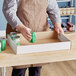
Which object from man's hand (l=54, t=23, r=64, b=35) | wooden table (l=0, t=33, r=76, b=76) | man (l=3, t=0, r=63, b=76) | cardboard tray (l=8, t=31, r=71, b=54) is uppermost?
man (l=3, t=0, r=63, b=76)

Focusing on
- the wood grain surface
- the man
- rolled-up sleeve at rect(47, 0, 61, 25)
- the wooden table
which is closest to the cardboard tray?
the wooden table

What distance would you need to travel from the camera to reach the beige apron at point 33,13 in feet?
7.87

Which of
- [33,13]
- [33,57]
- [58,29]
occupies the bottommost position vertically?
[33,57]

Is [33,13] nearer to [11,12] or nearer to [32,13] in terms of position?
[32,13]

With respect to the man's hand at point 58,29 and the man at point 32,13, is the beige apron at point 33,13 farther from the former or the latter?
the man's hand at point 58,29

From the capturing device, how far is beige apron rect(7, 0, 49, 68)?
2398mm

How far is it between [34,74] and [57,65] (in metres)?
1.08

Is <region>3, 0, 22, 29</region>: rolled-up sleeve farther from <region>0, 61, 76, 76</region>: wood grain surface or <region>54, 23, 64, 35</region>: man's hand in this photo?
<region>0, 61, 76, 76</region>: wood grain surface

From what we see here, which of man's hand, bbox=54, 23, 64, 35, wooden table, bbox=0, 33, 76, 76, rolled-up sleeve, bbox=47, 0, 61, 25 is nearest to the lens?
wooden table, bbox=0, 33, 76, 76

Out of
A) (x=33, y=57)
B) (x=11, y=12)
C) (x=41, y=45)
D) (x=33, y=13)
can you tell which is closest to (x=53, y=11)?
(x=33, y=13)

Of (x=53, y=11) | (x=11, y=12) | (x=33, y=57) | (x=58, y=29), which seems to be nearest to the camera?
(x=33, y=57)

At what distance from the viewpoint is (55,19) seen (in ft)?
8.23

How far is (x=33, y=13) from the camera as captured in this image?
2.44m

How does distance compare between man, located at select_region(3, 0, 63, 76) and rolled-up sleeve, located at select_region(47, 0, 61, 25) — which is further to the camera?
rolled-up sleeve, located at select_region(47, 0, 61, 25)
